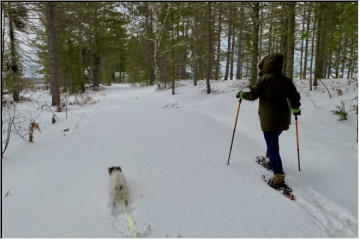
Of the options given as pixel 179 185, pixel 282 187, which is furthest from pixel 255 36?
pixel 179 185

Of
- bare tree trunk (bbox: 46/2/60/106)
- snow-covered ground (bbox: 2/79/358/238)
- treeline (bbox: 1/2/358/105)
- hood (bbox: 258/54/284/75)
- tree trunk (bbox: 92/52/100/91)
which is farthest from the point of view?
tree trunk (bbox: 92/52/100/91)

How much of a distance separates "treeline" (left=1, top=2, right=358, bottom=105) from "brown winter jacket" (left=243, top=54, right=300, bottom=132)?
19.7 ft

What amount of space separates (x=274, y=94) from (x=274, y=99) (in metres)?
0.11

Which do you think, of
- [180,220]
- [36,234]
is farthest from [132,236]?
[36,234]

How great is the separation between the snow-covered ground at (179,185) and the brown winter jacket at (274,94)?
3.15 ft

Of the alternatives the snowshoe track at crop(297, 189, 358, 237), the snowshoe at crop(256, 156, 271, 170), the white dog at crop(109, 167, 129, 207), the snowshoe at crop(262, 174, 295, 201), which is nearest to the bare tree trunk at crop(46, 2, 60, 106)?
the white dog at crop(109, 167, 129, 207)

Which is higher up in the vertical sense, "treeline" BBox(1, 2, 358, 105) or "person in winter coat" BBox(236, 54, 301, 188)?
"treeline" BBox(1, 2, 358, 105)

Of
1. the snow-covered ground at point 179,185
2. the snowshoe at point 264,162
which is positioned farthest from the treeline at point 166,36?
the snowshoe at point 264,162

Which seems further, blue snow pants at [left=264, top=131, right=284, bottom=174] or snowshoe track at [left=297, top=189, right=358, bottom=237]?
blue snow pants at [left=264, top=131, right=284, bottom=174]

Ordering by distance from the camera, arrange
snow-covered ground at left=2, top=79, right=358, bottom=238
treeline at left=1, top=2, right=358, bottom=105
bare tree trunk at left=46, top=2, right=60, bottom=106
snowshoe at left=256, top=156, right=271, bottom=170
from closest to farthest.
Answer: snow-covered ground at left=2, top=79, right=358, bottom=238
snowshoe at left=256, top=156, right=271, bottom=170
bare tree trunk at left=46, top=2, right=60, bottom=106
treeline at left=1, top=2, right=358, bottom=105

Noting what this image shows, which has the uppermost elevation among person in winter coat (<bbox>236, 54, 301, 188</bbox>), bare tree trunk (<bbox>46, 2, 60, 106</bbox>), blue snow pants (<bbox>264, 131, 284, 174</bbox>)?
bare tree trunk (<bbox>46, 2, 60, 106</bbox>)

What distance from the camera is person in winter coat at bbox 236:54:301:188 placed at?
11.1 feet

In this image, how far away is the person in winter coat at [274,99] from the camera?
3.38m

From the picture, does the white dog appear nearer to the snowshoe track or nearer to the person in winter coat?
the person in winter coat
